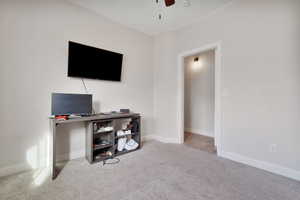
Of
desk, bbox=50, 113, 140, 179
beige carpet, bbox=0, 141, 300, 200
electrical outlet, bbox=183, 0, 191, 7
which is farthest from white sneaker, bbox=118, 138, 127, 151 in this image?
electrical outlet, bbox=183, 0, 191, 7

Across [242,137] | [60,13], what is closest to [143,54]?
[60,13]

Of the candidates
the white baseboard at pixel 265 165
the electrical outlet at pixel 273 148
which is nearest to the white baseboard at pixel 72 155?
the white baseboard at pixel 265 165

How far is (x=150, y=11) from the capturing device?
2592 millimetres

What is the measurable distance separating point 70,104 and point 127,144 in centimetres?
130

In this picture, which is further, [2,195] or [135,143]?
[135,143]

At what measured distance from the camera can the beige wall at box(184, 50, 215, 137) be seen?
3854 mm

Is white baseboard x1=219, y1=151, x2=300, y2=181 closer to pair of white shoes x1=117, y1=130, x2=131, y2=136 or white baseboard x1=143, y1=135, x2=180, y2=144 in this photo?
white baseboard x1=143, y1=135, x2=180, y2=144

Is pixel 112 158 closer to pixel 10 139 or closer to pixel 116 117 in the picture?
pixel 116 117

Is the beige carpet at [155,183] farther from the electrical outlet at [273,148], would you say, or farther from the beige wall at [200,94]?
the beige wall at [200,94]

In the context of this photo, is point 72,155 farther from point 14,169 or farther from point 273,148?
point 273,148

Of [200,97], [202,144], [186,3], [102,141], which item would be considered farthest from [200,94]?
[102,141]

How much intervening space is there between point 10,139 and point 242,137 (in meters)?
3.55

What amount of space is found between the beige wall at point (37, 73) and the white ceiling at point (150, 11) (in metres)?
0.24

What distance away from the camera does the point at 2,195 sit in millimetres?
1426
